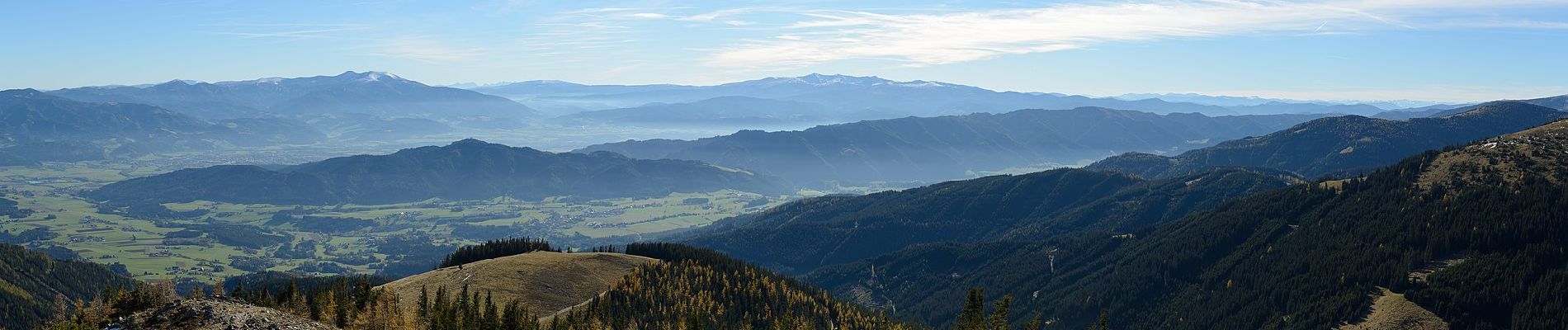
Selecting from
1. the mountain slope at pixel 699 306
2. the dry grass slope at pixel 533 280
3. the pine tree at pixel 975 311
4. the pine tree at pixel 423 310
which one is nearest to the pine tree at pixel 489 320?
the mountain slope at pixel 699 306

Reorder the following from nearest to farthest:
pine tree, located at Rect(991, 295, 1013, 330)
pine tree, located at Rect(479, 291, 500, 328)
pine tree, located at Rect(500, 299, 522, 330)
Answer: pine tree, located at Rect(479, 291, 500, 328)
pine tree, located at Rect(500, 299, 522, 330)
pine tree, located at Rect(991, 295, 1013, 330)

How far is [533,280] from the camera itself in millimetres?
166375

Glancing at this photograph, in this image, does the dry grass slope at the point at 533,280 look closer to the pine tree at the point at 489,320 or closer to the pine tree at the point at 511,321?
the pine tree at the point at 511,321

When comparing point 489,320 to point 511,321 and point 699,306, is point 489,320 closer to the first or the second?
point 511,321

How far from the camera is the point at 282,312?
8869 centimetres

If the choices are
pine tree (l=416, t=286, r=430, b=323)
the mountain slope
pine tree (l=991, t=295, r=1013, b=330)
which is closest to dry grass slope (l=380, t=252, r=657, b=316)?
the mountain slope

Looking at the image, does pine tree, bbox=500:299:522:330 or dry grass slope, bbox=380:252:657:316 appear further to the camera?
dry grass slope, bbox=380:252:657:316

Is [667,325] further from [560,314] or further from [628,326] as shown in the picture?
[560,314]

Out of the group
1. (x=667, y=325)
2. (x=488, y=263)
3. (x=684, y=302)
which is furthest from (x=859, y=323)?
(x=488, y=263)

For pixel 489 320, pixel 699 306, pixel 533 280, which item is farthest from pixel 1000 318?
pixel 533 280

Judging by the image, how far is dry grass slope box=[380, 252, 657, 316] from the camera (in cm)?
15650

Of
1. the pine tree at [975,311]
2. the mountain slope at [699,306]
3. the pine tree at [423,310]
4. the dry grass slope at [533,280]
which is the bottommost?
the mountain slope at [699,306]

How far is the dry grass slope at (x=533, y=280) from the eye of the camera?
156500mm

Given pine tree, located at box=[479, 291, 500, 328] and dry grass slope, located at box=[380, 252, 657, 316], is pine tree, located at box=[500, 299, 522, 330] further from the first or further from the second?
dry grass slope, located at box=[380, 252, 657, 316]
